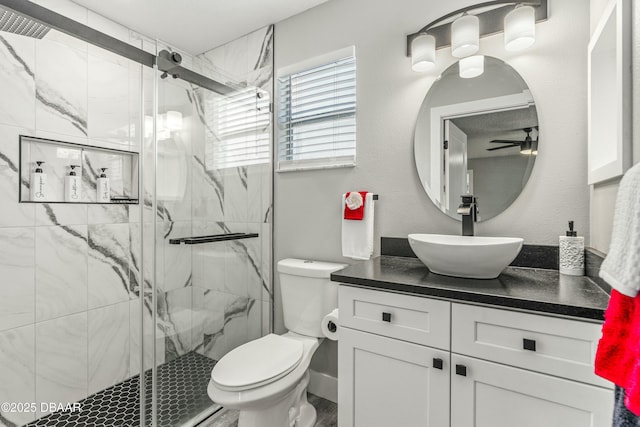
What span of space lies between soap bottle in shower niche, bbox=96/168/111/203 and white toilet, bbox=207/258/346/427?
51.7 inches

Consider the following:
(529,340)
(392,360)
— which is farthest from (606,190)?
(392,360)

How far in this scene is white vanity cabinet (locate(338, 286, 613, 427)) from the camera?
890 mm

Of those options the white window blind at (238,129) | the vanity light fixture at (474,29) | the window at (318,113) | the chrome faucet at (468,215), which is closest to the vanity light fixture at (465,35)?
the vanity light fixture at (474,29)

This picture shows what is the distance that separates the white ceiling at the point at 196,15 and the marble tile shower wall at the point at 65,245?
5.5 inches

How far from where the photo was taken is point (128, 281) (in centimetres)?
223

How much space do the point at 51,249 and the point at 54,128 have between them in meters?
0.73

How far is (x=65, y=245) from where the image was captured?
1.90 m

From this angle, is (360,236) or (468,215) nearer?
(468,215)

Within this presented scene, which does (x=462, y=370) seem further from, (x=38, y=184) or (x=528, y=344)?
(x=38, y=184)

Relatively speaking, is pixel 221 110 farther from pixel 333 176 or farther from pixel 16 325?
pixel 16 325

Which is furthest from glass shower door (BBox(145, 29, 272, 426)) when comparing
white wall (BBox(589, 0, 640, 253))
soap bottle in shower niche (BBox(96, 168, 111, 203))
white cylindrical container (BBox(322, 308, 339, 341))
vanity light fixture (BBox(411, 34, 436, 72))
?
white wall (BBox(589, 0, 640, 253))

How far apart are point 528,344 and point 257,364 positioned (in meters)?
1.13

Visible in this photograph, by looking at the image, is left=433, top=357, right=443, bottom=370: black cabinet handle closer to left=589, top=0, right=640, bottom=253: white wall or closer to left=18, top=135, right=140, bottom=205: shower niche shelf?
left=589, top=0, right=640, bottom=253: white wall

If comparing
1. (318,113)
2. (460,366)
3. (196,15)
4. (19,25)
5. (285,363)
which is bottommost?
(285,363)
